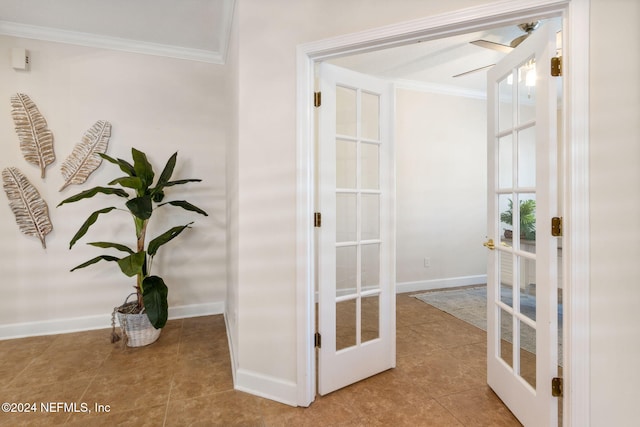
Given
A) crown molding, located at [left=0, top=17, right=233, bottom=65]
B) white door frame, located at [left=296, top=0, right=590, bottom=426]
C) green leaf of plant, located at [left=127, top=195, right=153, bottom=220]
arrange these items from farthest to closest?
crown molding, located at [left=0, top=17, right=233, bottom=65] < green leaf of plant, located at [left=127, top=195, right=153, bottom=220] < white door frame, located at [left=296, top=0, right=590, bottom=426]

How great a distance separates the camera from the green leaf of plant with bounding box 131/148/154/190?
2383 millimetres

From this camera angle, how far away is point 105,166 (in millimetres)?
2803

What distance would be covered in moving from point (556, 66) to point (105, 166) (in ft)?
11.2

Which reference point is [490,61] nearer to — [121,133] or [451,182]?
[451,182]

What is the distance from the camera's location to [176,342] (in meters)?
2.54

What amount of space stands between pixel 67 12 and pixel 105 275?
2248mm

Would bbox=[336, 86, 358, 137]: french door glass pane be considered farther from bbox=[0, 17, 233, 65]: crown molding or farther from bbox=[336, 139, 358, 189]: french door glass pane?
bbox=[0, 17, 233, 65]: crown molding

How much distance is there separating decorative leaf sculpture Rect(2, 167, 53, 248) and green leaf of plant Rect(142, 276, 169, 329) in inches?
46.7

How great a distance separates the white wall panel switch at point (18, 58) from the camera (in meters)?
2.52

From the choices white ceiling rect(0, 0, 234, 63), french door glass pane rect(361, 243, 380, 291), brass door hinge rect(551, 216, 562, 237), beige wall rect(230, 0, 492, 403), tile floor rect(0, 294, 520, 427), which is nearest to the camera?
brass door hinge rect(551, 216, 562, 237)

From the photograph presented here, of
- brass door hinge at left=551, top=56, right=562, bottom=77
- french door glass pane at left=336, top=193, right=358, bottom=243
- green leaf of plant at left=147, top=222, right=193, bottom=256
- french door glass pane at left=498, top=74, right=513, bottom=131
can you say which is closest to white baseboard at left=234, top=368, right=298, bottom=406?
french door glass pane at left=336, top=193, right=358, bottom=243

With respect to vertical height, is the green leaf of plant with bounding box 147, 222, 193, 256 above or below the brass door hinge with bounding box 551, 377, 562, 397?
above

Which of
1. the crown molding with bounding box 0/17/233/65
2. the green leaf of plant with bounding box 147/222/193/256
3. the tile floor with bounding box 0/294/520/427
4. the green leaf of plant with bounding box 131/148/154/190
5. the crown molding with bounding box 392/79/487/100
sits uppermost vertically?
the crown molding with bounding box 392/79/487/100

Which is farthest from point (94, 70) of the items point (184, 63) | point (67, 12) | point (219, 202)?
point (219, 202)
